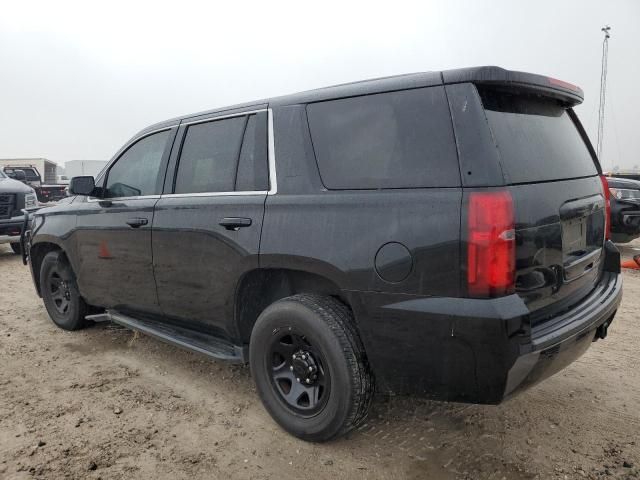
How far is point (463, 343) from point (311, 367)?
836 millimetres

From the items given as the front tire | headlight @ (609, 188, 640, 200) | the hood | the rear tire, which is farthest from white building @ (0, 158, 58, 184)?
the front tire

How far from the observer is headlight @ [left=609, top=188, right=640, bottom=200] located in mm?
8031

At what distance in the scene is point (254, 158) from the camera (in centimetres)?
296

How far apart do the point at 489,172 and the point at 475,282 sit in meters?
0.45

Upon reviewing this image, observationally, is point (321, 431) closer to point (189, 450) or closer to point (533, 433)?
point (189, 450)

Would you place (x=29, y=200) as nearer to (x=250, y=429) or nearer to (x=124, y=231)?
(x=124, y=231)

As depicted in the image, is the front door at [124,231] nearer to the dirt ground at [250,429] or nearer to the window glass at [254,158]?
the dirt ground at [250,429]

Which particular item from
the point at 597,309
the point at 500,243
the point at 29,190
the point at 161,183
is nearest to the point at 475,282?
the point at 500,243

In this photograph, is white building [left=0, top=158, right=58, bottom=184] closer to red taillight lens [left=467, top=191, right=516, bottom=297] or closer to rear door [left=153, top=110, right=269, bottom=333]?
rear door [left=153, top=110, right=269, bottom=333]

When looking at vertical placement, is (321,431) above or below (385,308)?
below

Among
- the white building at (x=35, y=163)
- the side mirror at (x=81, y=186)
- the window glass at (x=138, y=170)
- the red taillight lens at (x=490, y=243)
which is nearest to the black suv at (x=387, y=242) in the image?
the red taillight lens at (x=490, y=243)

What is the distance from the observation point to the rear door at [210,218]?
114 inches

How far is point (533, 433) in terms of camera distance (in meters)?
2.79

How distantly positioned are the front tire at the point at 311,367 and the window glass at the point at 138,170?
59.1 inches
